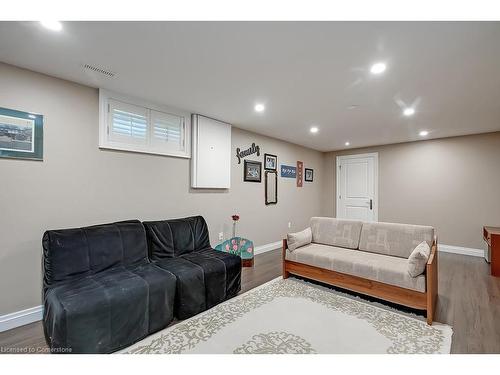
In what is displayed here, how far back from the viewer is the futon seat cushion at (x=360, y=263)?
235 centimetres

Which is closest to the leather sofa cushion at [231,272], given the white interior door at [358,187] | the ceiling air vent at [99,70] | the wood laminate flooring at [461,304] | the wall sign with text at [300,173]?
the wood laminate flooring at [461,304]

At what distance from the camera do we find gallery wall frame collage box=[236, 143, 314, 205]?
4437 mm

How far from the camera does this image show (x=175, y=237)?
2.88 m

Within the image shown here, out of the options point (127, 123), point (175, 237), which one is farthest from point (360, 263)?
point (127, 123)

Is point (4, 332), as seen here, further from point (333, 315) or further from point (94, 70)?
point (333, 315)

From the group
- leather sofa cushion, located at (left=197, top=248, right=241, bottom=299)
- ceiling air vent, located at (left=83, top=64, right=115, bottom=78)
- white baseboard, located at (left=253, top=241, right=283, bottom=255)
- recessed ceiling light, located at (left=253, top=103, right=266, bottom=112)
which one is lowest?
white baseboard, located at (left=253, top=241, right=283, bottom=255)

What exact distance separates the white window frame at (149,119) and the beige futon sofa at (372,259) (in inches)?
78.9

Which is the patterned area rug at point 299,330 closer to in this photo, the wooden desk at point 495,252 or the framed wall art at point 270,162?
the wooden desk at point 495,252

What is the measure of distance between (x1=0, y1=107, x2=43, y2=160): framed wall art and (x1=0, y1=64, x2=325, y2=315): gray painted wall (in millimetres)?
54

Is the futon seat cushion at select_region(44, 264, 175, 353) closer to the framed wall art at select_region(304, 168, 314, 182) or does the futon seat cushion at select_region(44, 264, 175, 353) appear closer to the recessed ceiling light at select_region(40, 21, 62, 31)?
→ the recessed ceiling light at select_region(40, 21, 62, 31)

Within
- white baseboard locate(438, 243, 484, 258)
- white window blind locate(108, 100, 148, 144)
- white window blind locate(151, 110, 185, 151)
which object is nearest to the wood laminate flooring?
white baseboard locate(438, 243, 484, 258)

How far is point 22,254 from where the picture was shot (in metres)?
2.22

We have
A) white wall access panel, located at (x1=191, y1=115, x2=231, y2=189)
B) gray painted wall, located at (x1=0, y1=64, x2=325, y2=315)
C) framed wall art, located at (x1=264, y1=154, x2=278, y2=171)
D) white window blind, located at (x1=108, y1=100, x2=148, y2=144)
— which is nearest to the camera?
gray painted wall, located at (x1=0, y1=64, x2=325, y2=315)
